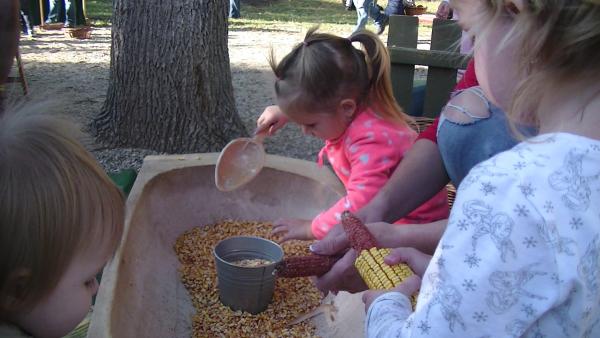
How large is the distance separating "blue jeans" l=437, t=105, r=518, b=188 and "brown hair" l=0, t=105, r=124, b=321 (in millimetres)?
1100

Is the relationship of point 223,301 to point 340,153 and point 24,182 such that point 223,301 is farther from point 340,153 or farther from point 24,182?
Result: point 24,182

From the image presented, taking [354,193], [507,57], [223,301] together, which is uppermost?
[507,57]

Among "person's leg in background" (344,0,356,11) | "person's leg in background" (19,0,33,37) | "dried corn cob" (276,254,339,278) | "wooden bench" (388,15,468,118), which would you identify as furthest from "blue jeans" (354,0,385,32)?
"dried corn cob" (276,254,339,278)

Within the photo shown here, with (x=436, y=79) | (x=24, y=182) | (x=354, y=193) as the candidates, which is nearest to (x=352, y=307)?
(x=354, y=193)

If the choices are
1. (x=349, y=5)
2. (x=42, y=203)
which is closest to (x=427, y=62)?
(x=42, y=203)

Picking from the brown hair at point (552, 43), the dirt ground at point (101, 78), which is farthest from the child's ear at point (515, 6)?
the dirt ground at point (101, 78)

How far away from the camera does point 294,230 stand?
241 cm

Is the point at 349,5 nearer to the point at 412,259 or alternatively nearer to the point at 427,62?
the point at 427,62

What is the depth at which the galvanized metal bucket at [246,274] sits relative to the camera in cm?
222

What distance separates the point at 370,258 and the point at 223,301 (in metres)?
0.98

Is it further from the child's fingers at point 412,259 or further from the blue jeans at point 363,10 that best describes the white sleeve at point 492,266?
the blue jeans at point 363,10

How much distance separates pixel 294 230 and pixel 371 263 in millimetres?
910

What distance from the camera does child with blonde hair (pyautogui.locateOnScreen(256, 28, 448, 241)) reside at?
229 cm

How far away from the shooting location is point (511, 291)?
0.96 m
